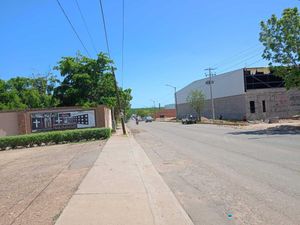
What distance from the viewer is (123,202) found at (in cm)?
787

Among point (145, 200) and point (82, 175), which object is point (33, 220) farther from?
point (82, 175)

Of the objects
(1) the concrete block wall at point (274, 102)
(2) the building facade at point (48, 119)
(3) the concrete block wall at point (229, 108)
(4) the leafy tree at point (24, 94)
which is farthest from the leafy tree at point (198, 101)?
(2) the building facade at point (48, 119)

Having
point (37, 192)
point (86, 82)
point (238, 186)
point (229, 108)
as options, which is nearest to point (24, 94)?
point (86, 82)

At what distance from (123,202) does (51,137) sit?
23.3 meters

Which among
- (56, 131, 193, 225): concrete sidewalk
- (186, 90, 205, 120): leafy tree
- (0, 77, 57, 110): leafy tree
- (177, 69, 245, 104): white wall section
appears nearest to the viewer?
(56, 131, 193, 225): concrete sidewalk

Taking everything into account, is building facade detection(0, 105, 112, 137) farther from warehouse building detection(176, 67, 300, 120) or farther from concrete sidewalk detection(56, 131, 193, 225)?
warehouse building detection(176, 67, 300, 120)

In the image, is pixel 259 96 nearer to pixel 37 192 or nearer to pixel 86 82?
pixel 86 82

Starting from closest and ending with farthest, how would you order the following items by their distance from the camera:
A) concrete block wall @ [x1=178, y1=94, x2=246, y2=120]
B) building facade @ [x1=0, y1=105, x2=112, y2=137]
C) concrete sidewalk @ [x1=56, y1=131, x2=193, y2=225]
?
1. concrete sidewalk @ [x1=56, y1=131, x2=193, y2=225]
2. building facade @ [x1=0, y1=105, x2=112, y2=137]
3. concrete block wall @ [x1=178, y1=94, x2=246, y2=120]

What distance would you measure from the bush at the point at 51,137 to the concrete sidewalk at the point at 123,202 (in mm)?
18538

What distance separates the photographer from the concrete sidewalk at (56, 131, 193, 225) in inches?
261

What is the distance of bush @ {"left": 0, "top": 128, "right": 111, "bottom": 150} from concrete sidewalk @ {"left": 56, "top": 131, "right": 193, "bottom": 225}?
1854cm

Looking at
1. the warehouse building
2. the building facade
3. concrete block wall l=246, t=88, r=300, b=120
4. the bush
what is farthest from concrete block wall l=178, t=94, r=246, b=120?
the bush

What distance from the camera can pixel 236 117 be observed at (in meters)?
64.3

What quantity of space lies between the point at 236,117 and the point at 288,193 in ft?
187
